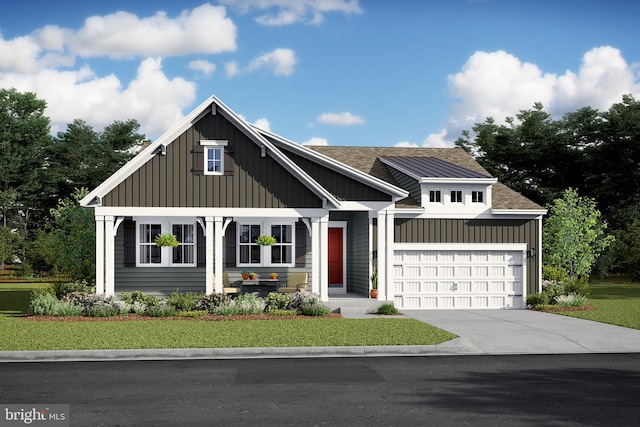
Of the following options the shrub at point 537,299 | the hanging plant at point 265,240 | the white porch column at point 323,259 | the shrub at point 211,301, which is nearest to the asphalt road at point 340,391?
the shrub at point 211,301

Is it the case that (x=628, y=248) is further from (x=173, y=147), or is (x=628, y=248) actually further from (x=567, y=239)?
(x=173, y=147)

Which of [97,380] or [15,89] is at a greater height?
[15,89]

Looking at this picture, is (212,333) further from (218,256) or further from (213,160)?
(213,160)

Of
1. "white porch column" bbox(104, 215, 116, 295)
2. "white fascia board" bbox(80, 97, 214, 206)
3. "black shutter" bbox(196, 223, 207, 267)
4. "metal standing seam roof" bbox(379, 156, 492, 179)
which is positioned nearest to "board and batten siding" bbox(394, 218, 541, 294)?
"metal standing seam roof" bbox(379, 156, 492, 179)

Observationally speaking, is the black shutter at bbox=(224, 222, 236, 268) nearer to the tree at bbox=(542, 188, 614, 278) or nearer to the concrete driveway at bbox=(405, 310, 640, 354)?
the concrete driveway at bbox=(405, 310, 640, 354)

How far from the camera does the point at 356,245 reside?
1085 inches

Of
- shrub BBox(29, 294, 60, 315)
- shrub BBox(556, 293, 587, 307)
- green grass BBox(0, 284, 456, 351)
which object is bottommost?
shrub BBox(556, 293, 587, 307)

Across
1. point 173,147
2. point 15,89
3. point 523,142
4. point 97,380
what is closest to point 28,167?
point 15,89

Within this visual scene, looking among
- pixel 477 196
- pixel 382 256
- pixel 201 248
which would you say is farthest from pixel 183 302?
pixel 477 196

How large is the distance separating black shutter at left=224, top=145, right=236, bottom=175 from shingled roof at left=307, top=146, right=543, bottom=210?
283 inches

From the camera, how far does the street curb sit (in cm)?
1398

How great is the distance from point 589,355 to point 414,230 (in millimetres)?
11807

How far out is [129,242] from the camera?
2584 centimetres

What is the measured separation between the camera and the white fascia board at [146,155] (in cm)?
2334
